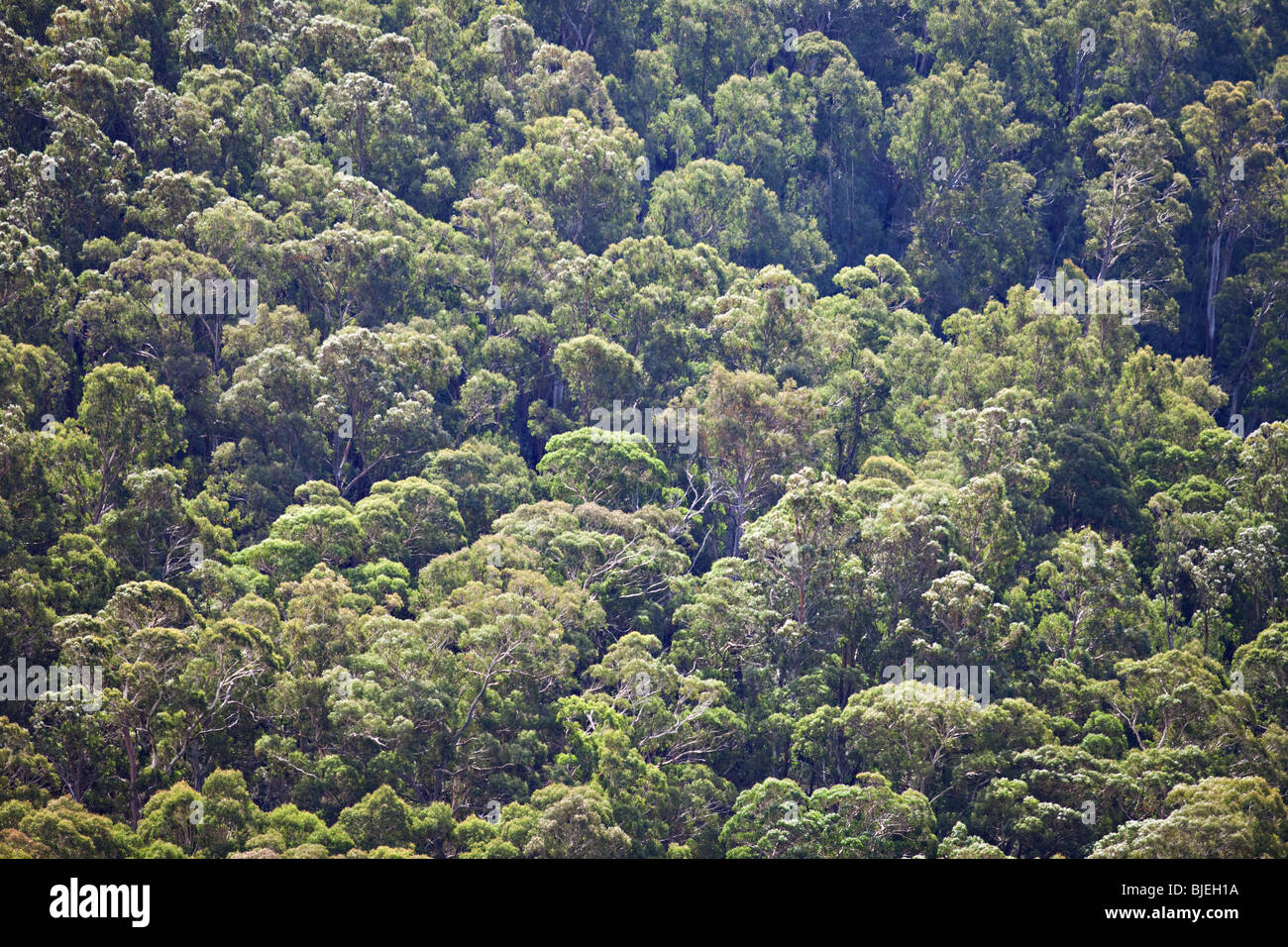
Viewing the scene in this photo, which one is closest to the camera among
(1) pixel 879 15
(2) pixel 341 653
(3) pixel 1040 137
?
(2) pixel 341 653

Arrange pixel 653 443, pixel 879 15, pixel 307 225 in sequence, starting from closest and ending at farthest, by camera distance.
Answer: pixel 653 443 < pixel 307 225 < pixel 879 15

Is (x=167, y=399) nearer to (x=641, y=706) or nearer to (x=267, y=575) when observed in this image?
(x=267, y=575)

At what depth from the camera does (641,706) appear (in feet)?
133

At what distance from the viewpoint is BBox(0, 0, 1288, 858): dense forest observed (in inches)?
1476

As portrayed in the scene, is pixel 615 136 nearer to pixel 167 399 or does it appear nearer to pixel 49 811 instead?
pixel 167 399

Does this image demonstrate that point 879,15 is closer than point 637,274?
No

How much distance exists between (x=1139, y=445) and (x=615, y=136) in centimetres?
2536

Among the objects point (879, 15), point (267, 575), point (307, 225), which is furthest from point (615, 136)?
point (267, 575)

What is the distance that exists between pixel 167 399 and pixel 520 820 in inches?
698

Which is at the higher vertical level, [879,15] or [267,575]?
[879,15]

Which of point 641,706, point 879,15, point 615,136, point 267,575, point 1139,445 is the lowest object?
point 641,706

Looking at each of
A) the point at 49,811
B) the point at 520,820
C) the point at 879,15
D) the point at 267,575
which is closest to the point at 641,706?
the point at 520,820

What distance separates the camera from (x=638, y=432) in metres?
53.4

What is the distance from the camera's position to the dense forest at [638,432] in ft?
123
